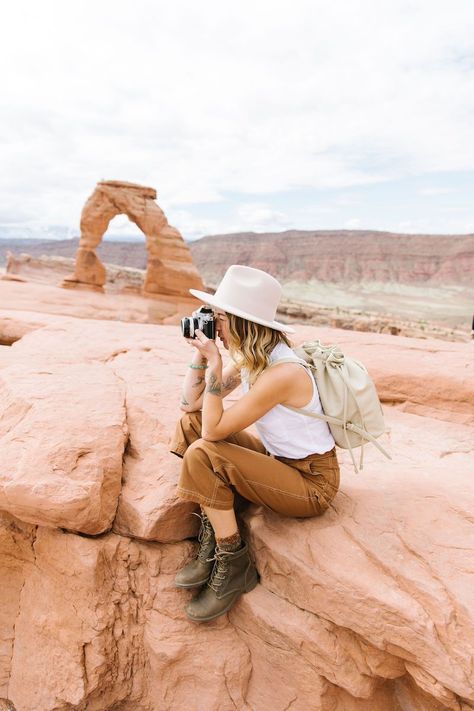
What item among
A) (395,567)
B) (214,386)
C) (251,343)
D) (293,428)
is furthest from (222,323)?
(395,567)

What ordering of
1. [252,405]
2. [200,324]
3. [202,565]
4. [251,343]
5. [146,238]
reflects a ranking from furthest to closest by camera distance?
1. [146,238]
2. [202,565]
3. [200,324]
4. [251,343]
5. [252,405]

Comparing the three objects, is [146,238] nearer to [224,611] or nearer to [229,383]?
[229,383]

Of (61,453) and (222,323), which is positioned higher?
(222,323)

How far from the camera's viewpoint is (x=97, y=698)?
2.61 m

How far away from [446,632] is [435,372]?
9.50ft

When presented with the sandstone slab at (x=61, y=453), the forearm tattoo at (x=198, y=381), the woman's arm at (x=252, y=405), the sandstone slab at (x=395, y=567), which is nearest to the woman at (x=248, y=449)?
the woman's arm at (x=252, y=405)

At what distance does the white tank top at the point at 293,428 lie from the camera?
7.59 ft

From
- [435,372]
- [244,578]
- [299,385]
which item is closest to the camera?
[299,385]

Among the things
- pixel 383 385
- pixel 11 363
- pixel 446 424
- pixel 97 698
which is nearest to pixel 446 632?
pixel 97 698

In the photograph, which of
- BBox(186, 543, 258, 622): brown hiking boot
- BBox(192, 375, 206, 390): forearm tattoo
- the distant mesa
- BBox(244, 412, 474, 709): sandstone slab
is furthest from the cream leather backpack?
the distant mesa

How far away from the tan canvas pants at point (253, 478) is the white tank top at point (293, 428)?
6 centimetres

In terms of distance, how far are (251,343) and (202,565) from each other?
3.90 ft

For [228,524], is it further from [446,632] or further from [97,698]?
[97,698]

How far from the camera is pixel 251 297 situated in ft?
7.44
